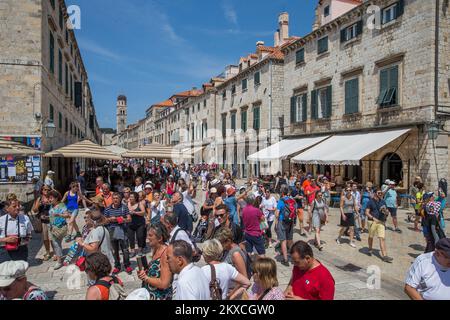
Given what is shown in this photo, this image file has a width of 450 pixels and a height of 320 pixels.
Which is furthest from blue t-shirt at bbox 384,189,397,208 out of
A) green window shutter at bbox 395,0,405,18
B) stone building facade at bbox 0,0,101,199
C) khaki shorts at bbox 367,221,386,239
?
stone building facade at bbox 0,0,101,199

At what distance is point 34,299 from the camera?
2.74m

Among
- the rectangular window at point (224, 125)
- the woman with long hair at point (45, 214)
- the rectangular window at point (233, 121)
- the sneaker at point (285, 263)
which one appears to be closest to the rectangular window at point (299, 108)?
the rectangular window at point (233, 121)

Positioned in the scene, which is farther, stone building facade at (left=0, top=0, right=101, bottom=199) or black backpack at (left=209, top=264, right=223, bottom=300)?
stone building facade at (left=0, top=0, right=101, bottom=199)

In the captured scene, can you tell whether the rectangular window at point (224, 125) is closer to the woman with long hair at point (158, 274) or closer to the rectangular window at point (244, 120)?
the rectangular window at point (244, 120)

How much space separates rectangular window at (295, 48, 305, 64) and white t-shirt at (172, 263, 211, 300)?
2083 cm

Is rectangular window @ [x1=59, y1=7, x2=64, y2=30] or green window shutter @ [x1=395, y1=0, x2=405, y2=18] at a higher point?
rectangular window @ [x1=59, y1=7, x2=64, y2=30]

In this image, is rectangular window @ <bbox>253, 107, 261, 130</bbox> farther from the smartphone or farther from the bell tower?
the bell tower

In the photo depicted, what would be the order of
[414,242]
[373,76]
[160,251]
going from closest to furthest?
1. [160,251]
2. [414,242]
3. [373,76]

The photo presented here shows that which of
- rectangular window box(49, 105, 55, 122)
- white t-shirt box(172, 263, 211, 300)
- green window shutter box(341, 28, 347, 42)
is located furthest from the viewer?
green window shutter box(341, 28, 347, 42)

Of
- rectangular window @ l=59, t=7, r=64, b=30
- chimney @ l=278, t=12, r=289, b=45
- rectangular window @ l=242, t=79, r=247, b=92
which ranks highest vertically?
chimney @ l=278, t=12, r=289, b=45

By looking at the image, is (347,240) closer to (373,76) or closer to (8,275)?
(8,275)

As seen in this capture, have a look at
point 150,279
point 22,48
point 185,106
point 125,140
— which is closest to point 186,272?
point 150,279

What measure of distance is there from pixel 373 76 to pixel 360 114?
79.7 inches

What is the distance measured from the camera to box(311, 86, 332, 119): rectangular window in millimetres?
18969
